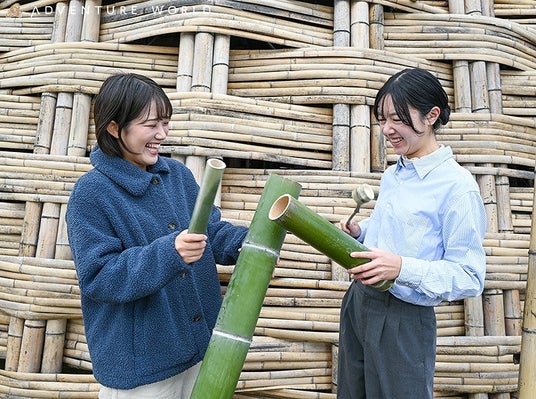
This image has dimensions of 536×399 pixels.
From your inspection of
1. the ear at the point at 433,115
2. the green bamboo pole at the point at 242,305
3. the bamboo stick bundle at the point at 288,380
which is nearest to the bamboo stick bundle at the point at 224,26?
the ear at the point at 433,115

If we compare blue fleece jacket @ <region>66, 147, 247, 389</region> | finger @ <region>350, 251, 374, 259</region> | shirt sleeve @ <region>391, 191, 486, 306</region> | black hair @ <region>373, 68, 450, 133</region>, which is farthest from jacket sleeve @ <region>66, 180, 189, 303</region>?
black hair @ <region>373, 68, 450, 133</region>

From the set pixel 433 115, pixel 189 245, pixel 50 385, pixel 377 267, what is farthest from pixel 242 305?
pixel 50 385

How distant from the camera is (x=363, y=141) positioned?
5.30 feet

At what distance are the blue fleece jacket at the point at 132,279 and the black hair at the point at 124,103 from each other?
0.08 meters

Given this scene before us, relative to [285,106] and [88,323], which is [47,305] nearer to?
[88,323]

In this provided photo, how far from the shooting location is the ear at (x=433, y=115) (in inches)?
42.9

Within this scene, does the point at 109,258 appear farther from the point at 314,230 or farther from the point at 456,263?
the point at 456,263

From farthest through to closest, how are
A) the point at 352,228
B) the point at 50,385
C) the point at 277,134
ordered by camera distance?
the point at 277,134 → the point at 50,385 → the point at 352,228

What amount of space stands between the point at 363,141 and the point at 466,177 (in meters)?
0.59

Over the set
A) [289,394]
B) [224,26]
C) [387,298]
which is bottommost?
[289,394]

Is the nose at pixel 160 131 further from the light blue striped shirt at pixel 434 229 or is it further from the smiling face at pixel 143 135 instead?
the light blue striped shirt at pixel 434 229

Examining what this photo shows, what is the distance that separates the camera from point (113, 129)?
109cm

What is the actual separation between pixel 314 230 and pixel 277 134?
78 cm

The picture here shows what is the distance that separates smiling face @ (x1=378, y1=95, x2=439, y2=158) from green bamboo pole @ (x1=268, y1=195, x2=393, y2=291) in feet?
1.05
